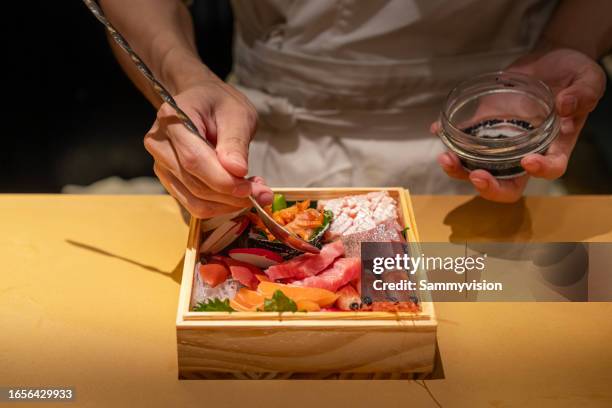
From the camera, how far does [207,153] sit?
135cm

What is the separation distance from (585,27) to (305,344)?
1173 millimetres

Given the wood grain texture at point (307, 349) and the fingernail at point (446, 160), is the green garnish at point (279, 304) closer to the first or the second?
the wood grain texture at point (307, 349)

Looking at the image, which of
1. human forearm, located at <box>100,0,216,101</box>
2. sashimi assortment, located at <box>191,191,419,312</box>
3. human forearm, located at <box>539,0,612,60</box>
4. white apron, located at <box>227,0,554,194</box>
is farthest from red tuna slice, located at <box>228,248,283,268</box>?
human forearm, located at <box>539,0,612,60</box>

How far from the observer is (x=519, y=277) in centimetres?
153

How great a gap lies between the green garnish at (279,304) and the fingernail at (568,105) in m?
0.78

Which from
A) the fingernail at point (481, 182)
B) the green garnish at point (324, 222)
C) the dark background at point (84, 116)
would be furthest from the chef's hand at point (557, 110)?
the dark background at point (84, 116)

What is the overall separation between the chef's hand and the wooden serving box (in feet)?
1.37

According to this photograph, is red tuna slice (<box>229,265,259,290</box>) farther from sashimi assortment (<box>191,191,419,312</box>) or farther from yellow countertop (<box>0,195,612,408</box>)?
yellow countertop (<box>0,195,612,408</box>)

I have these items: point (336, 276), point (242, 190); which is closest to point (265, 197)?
point (242, 190)

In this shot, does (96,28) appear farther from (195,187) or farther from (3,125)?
(195,187)

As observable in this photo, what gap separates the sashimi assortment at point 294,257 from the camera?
131 centimetres

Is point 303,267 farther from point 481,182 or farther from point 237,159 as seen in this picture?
point 481,182

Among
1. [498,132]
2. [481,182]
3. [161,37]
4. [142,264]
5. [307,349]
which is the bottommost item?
[307,349]

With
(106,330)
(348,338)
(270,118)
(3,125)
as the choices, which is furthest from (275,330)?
(3,125)
